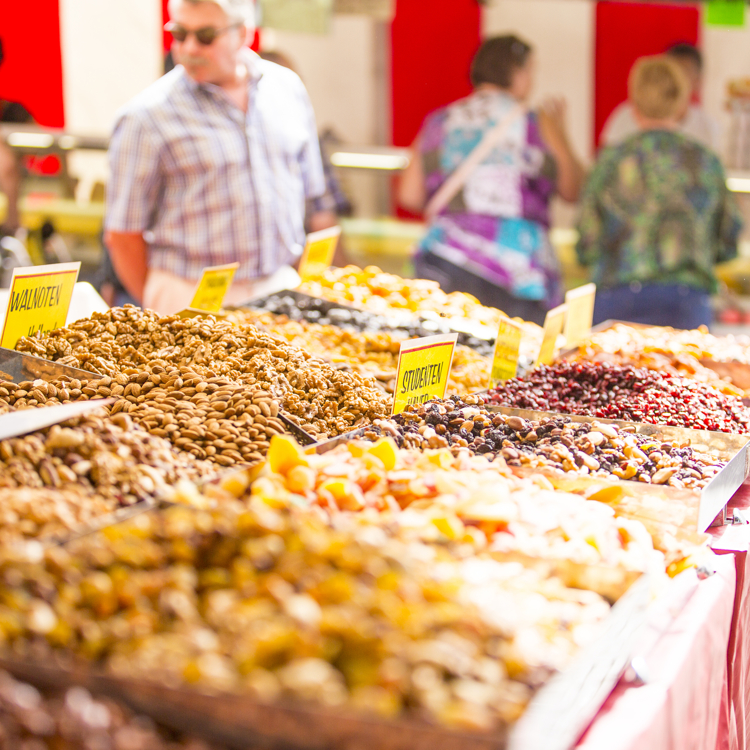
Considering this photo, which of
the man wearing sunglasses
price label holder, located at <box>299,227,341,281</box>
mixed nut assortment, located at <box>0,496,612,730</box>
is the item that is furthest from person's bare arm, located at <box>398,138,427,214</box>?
mixed nut assortment, located at <box>0,496,612,730</box>

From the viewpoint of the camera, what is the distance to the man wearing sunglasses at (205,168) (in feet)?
9.61

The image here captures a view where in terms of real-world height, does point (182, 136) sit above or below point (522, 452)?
above

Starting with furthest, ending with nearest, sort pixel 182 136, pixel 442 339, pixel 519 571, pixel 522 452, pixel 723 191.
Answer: pixel 723 191 < pixel 182 136 < pixel 442 339 < pixel 522 452 < pixel 519 571

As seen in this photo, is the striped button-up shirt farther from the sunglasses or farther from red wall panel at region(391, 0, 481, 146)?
red wall panel at region(391, 0, 481, 146)

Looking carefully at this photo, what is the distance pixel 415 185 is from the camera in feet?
12.4

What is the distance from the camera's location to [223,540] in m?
0.96

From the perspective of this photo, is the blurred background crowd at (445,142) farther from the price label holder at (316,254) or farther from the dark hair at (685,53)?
the price label holder at (316,254)

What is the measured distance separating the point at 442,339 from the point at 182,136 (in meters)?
1.44

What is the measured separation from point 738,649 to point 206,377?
102cm

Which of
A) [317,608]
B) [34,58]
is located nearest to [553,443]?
[317,608]

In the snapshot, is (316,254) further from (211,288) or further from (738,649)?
(738,649)

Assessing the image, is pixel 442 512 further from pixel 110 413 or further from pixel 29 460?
pixel 110 413

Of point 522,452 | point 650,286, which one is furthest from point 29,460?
point 650,286

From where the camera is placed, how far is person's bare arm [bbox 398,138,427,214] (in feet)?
12.3
